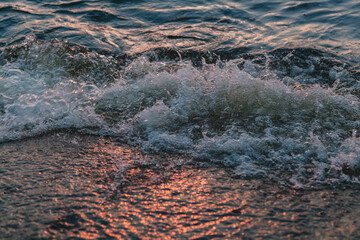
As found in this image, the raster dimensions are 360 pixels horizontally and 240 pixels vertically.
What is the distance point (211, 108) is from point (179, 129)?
0.54 meters

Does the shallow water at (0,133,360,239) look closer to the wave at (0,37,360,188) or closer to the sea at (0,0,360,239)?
the sea at (0,0,360,239)

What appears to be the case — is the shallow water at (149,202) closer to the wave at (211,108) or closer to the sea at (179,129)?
the sea at (179,129)

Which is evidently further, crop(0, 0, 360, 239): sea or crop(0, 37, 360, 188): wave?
crop(0, 37, 360, 188): wave

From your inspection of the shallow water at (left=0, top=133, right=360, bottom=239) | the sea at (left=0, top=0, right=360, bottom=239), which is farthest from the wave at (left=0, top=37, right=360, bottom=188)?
the shallow water at (left=0, top=133, right=360, bottom=239)

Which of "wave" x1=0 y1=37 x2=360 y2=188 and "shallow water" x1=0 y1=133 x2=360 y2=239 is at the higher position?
"wave" x1=0 y1=37 x2=360 y2=188

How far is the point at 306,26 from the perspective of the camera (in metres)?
6.22

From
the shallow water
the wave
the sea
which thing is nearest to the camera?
the shallow water

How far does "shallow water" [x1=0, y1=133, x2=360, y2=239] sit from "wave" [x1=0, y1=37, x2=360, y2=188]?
23 cm

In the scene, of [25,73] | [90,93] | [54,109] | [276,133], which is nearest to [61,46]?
[25,73]

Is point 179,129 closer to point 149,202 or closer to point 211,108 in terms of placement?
point 211,108

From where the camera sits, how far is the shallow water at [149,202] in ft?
6.28

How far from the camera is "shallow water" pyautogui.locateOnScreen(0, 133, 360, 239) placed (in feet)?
6.28

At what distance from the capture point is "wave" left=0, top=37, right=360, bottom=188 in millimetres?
2764

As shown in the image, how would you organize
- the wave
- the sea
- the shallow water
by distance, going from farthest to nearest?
the wave
the sea
the shallow water
